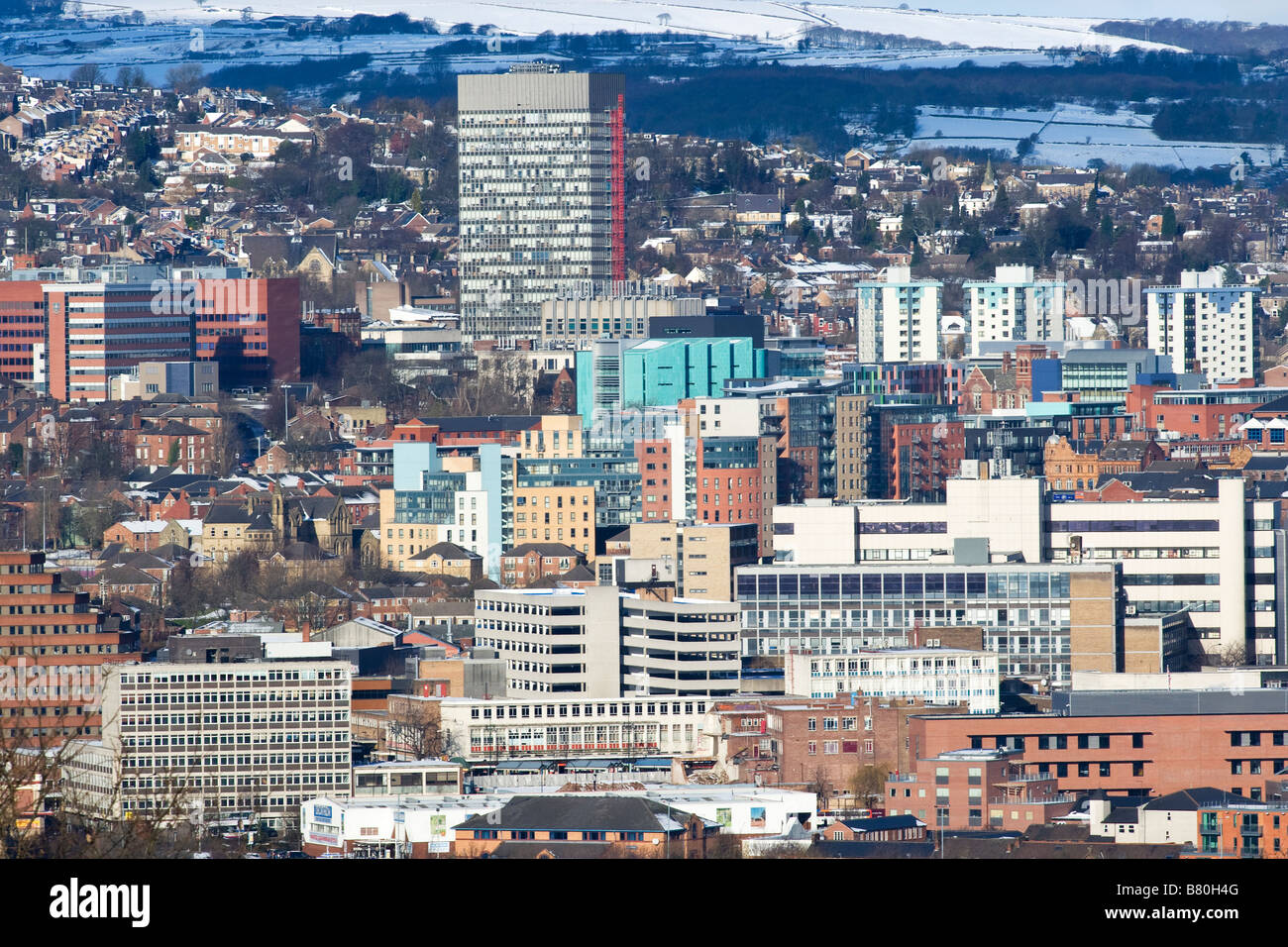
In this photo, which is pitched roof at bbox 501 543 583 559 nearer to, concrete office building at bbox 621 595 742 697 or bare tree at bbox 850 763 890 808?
concrete office building at bbox 621 595 742 697

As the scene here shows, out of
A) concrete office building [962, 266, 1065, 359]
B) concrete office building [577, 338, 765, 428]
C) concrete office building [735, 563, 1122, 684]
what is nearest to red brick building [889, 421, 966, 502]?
concrete office building [577, 338, 765, 428]

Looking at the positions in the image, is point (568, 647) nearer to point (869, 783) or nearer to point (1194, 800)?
point (869, 783)

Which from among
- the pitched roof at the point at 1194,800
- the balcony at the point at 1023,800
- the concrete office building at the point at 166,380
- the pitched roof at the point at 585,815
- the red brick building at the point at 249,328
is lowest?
the balcony at the point at 1023,800

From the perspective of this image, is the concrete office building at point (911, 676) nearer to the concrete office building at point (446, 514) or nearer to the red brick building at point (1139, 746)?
the red brick building at point (1139, 746)

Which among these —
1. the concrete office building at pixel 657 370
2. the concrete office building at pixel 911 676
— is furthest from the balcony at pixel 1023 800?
the concrete office building at pixel 657 370

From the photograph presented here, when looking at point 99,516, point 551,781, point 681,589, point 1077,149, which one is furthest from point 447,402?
point 1077,149
